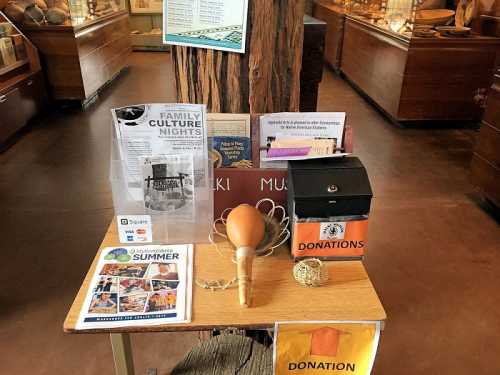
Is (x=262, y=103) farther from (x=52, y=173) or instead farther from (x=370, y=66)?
(x=370, y=66)

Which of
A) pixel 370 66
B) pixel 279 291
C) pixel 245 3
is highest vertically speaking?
pixel 245 3

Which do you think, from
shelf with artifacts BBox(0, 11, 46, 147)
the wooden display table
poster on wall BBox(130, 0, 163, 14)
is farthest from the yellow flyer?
poster on wall BBox(130, 0, 163, 14)

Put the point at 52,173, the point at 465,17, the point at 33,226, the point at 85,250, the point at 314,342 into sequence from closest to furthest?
1. the point at 314,342
2. the point at 85,250
3. the point at 33,226
4. the point at 52,173
5. the point at 465,17

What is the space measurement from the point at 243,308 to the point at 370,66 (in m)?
4.88

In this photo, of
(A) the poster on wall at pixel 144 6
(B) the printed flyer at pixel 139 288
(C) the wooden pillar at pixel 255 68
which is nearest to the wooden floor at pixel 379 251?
(B) the printed flyer at pixel 139 288

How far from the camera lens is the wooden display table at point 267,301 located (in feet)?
2.95

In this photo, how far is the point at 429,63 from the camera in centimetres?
420

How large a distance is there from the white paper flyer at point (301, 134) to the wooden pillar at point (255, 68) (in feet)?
0.81

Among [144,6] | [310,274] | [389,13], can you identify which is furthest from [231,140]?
[144,6]

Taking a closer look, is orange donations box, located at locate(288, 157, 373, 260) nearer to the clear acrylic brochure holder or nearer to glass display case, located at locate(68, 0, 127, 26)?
the clear acrylic brochure holder

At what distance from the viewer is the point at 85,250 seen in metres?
2.51

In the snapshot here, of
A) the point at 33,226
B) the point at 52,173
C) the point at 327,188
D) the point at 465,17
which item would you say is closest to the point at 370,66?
the point at 465,17

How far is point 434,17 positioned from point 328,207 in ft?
13.2

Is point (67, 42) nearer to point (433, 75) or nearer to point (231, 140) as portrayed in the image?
point (433, 75)
